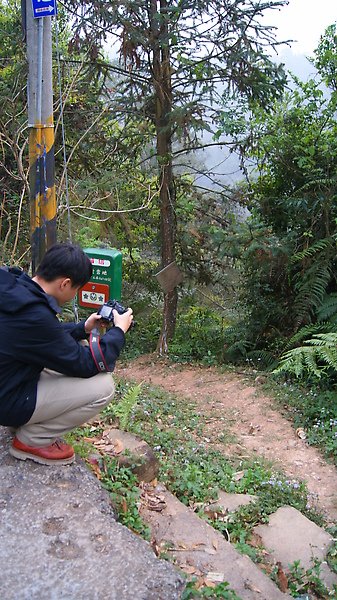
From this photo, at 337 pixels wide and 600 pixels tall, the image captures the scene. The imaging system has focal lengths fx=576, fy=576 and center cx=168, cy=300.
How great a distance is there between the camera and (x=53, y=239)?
516cm

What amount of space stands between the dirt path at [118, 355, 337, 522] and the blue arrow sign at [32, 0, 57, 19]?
4487mm

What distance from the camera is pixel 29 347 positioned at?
3295 mm

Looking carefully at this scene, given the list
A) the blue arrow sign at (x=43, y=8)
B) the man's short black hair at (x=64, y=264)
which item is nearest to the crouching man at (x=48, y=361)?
the man's short black hair at (x=64, y=264)

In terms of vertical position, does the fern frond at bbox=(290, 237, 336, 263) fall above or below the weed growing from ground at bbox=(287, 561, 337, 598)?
above

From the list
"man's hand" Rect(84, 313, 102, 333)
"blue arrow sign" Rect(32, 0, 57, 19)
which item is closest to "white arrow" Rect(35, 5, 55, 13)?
"blue arrow sign" Rect(32, 0, 57, 19)

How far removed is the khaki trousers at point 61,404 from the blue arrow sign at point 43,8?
2.97 meters

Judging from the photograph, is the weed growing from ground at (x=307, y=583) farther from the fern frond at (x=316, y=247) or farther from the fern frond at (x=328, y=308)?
the fern frond at (x=316, y=247)

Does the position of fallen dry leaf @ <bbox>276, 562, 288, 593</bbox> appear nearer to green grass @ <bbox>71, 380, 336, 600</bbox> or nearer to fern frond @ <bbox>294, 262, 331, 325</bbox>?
green grass @ <bbox>71, 380, 336, 600</bbox>

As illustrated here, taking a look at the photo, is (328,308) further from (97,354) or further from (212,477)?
(97,354)

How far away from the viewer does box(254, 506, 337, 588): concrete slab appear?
388 cm

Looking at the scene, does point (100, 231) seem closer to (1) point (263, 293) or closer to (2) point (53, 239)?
(1) point (263, 293)

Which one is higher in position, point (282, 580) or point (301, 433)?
point (282, 580)

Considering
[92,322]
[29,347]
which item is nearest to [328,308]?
[92,322]

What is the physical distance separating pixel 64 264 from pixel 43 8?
2.51m
